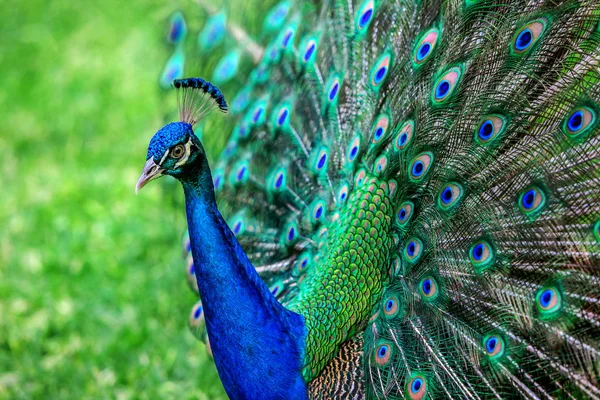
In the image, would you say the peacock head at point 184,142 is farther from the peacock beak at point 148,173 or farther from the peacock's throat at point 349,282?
the peacock's throat at point 349,282

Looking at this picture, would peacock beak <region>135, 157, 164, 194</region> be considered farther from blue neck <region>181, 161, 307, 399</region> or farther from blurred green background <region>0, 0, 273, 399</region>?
blurred green background <region>0, 0, 273, 399</region>

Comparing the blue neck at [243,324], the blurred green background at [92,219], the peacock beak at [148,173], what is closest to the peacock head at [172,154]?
the peacock beak at [148,173]

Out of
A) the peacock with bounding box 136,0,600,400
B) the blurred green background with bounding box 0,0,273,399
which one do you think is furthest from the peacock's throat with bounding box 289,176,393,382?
the blurred green background with bounding box 0,0,273,399

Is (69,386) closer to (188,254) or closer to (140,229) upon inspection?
(188,254)

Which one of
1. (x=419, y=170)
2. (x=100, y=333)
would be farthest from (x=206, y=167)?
(x=100, y=333)

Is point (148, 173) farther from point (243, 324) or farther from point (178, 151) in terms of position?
point (243, 324)

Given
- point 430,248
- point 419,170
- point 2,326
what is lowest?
point 430,248
